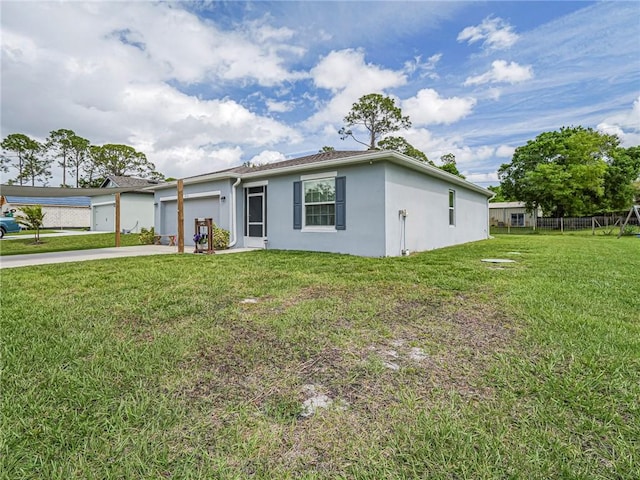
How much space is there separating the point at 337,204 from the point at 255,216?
11.2 feet

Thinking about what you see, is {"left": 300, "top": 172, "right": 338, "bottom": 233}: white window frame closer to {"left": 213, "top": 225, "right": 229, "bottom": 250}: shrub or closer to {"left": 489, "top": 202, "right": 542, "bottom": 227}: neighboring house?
{"left": 213, "top": 225, "right": 229, "bottom": 250}: shrub

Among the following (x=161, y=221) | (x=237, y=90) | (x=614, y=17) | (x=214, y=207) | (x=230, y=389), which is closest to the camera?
(x=230, y=389)

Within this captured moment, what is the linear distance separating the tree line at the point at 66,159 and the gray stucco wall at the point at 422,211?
37278 mm

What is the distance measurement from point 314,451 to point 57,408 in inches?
56.2

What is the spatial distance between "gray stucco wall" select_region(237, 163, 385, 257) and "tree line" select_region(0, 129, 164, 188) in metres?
34.5

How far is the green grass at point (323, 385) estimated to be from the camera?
139cm

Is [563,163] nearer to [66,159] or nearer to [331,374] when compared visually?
[331,374]

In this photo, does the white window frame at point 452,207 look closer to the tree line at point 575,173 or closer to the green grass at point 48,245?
the green grass at point 48,245

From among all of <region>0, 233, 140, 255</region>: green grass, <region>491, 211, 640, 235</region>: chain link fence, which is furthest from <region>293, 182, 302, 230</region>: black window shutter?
<region>491, 211, 640, 235</region>: chain link fence

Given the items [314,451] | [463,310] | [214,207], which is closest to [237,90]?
[214,207]

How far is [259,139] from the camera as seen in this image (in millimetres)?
21047

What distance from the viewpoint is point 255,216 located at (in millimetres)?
10844

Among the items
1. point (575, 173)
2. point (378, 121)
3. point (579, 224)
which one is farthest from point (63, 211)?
point (579, 224)

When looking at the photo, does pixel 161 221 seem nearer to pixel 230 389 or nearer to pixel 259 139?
pixel 259 139
